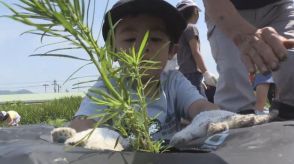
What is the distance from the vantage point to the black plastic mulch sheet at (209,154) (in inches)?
32.0

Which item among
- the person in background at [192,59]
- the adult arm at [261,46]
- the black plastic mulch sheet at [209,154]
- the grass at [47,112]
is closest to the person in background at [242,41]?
the adult arm at [261,46]

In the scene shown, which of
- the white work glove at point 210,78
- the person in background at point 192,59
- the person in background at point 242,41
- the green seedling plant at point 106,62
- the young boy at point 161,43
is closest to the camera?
the green seedling plant at point 106,62

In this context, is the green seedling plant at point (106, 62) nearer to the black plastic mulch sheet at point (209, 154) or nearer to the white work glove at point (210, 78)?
the black plastic mulch sheet at point (209, 154)

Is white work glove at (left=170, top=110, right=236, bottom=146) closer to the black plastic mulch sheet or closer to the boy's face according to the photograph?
the black plastic mulch sheet

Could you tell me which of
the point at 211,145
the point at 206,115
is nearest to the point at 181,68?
the point at 206,115

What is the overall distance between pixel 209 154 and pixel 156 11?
918mm

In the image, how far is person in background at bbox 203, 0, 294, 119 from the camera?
1.41m

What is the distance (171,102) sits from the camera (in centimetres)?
164

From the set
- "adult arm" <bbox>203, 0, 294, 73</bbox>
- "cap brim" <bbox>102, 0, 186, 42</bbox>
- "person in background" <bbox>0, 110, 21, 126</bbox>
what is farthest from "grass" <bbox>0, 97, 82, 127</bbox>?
"adult arm" <bbox>203, 0, 294, 73</bbox>

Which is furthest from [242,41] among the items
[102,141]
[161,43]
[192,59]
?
[192,59]

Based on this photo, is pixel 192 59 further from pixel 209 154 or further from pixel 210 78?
pixel 209 154

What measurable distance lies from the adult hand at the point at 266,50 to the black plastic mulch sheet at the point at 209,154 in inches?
7.9

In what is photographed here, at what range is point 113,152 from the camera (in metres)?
0.86

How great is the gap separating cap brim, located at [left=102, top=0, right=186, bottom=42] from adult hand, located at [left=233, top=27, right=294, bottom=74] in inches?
20.3
